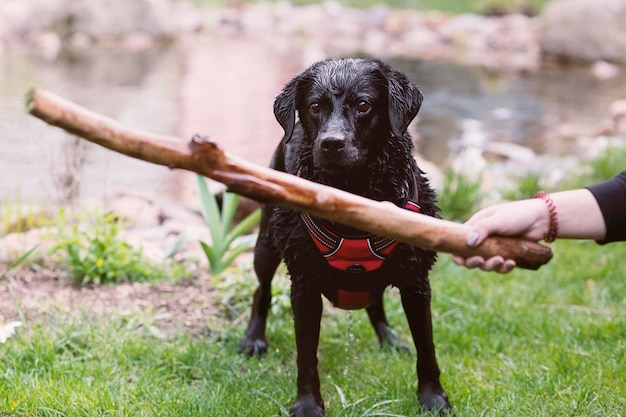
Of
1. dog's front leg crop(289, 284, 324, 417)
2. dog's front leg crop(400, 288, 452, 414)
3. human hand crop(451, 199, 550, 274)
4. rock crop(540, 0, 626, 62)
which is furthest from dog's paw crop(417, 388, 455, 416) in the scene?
rock crop(540, 0, 626, 62)

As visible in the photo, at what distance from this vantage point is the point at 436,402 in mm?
2961

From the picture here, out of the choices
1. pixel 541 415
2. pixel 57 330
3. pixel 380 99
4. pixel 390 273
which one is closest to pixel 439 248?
pixel 390 273

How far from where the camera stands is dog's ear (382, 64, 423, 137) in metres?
2.79

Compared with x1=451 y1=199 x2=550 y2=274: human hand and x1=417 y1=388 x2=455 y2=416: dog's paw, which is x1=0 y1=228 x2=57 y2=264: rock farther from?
x1=451 y1=199 x2=550 y2=274: human hand

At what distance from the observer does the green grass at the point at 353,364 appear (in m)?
2.93

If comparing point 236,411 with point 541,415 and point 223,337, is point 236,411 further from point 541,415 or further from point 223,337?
point 541,415

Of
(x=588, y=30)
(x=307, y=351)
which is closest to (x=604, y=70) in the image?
(x=588, y=30)

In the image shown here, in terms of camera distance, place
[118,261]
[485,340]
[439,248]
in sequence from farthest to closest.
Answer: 1. [118,261]
2. [485,340]
3. [439,248]

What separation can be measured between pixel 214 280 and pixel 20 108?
567 cm

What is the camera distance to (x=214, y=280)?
4148mm

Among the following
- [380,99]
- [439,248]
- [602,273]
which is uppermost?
[380,99]

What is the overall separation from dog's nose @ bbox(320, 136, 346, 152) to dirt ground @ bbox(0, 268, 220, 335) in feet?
5.01

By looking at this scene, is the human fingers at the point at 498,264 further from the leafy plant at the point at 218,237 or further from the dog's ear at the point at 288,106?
the leafy plant at the point at 218,237

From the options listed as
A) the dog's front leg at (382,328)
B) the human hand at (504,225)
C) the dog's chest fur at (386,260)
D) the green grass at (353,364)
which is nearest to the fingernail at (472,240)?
the human hand at (504,225)
